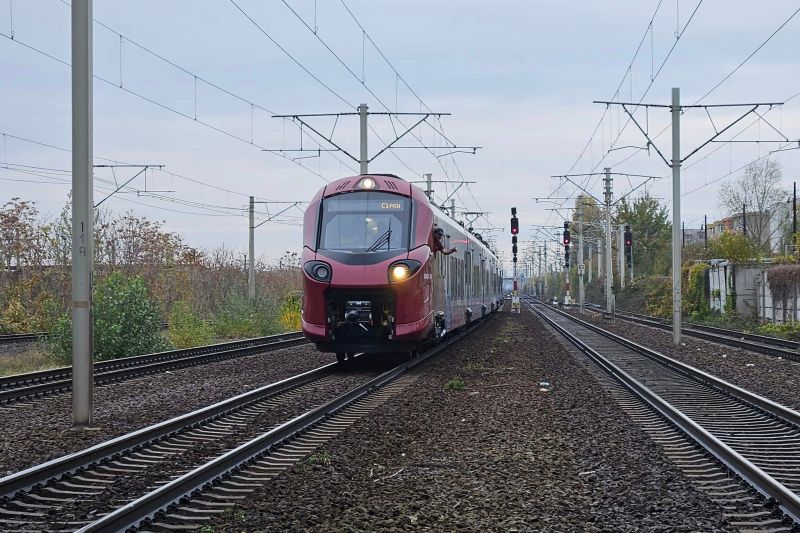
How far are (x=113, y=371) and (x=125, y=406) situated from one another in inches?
181

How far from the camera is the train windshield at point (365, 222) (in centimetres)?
1736

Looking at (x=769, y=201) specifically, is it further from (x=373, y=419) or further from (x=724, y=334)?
(x=373, y=419)

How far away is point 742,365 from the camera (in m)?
19.8

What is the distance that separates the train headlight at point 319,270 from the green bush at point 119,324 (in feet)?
22.9

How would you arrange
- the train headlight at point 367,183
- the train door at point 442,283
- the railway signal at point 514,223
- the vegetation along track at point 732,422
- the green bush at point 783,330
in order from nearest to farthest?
the vegetation along track at point 732,422 < the train headlight at point 367,183 < the train door at point 442,283 < the green bush at point 783,330 < the railway signal at point 514,223

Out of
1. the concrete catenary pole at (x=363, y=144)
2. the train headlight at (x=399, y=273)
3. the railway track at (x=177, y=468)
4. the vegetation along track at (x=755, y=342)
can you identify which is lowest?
the vegetation along track at (x=755, y=342)

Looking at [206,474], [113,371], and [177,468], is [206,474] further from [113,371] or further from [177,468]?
[113,371]

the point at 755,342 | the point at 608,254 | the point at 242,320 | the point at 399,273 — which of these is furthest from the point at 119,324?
the point at 608,254

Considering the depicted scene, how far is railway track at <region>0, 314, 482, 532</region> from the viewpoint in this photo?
653 centimetres

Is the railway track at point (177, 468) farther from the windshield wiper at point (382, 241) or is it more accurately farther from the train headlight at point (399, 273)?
the windshield wiper at point (382, 241)

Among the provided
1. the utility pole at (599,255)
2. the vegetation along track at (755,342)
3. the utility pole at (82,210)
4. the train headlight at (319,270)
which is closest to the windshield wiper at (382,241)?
the train headlight at (319,270)

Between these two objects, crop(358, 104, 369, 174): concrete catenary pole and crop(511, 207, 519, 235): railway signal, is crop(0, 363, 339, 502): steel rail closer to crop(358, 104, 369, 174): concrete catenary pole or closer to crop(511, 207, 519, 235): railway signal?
crop(358, 104, 369, 174): concrete catenary pole

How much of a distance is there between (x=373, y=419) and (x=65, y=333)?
1224 centimetres

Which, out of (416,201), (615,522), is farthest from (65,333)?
(615,522)
